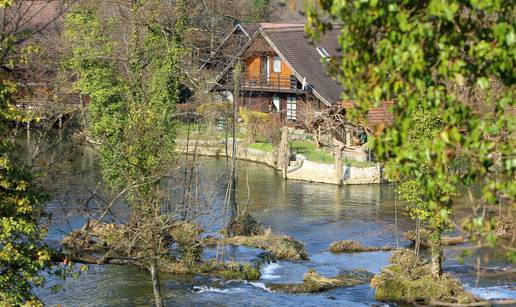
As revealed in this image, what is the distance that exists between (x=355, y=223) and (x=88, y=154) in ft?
58.5

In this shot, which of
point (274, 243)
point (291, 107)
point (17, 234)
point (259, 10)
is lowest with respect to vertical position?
point (274, 243)

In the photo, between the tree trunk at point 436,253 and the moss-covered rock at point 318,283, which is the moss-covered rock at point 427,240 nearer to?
the moss-covered rock at point 318,283

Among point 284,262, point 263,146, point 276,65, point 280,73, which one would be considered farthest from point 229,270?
point 276,65

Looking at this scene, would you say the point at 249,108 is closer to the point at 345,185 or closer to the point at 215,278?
the point at 345,185

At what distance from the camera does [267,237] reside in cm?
2906

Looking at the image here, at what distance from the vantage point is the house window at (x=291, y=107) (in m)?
52.3

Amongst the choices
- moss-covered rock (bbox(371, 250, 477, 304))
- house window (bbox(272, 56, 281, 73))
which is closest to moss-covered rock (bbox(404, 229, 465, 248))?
moss-covered rock (bbox(371, 250, 477, 304))

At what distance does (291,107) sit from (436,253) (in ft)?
98.4

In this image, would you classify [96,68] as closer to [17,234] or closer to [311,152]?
[311,152]

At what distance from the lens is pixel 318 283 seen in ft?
78.8

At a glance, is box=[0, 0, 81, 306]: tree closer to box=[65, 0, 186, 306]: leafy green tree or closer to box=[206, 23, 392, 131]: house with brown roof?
box=[65, 0, 186, 306]: leafy green tree

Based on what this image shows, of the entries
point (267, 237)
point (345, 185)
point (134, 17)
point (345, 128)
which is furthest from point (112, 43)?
point (345, 128)

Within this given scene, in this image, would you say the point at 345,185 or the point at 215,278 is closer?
the point at 215,278

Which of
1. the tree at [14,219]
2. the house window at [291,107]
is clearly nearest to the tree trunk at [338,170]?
the house window at [291,107]
